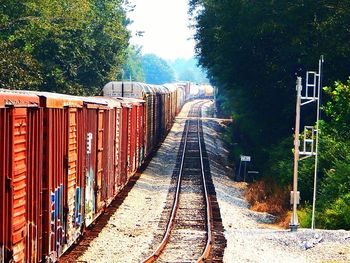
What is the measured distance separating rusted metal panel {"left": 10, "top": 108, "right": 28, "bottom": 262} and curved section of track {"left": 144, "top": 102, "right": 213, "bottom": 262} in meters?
4.61

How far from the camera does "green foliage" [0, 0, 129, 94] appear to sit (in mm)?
38844

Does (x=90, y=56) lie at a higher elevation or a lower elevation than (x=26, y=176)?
higher

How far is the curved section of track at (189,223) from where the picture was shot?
14.1 meters

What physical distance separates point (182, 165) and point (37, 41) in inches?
790

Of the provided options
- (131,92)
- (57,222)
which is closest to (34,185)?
(57,222)

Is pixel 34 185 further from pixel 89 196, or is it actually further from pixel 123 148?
pixel 123 148

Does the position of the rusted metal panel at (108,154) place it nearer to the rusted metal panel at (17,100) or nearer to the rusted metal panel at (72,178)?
the rusted metal panel at (72,178)

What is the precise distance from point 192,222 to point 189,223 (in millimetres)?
192

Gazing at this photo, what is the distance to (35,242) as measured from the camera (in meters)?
9.56

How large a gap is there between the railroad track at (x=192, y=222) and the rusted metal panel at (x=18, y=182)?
4.69 metres

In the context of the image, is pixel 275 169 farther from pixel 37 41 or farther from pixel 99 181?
pixel 37 41

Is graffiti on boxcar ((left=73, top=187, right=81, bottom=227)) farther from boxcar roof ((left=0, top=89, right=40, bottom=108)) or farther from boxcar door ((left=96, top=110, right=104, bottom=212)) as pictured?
boxcar roof ((left=0, top=89, right=40, bottom=108))

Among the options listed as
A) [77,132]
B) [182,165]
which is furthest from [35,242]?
[182,165]

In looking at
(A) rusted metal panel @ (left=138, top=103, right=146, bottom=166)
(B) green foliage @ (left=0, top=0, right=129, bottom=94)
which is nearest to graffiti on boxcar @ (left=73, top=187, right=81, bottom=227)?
(A) rusted metal panel @ (left=138, top=103, right=146, bottom=166)
